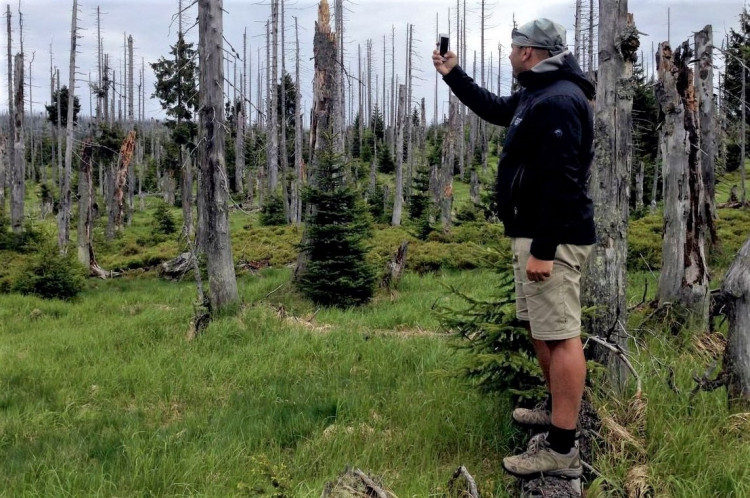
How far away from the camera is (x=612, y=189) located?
385cm

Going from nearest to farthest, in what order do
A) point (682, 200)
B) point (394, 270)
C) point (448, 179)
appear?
point (682, 200)
point (394, 270)
point (448, 179)

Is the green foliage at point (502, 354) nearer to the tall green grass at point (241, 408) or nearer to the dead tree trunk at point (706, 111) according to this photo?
the tall green grass at point (241, 408)

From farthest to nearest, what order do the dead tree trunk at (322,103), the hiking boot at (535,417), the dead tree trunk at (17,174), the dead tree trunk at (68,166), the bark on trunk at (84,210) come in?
the dead tree trunk at (17,174)
the dead tree trunk at (68,166)
the bark on trunk at (84,210)
the dead tree trunk at (322,103)
the hiking boot at (535,417)

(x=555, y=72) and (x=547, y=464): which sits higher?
(x=555, y=72)

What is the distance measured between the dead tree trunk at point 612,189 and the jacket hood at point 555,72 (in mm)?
1075

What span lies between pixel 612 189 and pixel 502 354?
1.48 metres

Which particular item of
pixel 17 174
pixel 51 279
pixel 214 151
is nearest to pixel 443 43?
pixel 214 151

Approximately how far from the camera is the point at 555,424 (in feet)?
9.25

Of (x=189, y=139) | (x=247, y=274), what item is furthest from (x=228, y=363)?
(x=189, y=139)

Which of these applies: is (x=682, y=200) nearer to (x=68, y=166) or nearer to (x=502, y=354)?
(x=502, y=354)

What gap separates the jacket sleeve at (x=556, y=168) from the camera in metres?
2.64

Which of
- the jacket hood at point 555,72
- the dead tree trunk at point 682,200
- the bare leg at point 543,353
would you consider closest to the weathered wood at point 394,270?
the dead tree trunk at point 682,200

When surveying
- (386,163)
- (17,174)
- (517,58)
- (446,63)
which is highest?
(386,163)

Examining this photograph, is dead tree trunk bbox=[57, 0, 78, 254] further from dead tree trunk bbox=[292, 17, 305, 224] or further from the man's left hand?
the man's left hand
